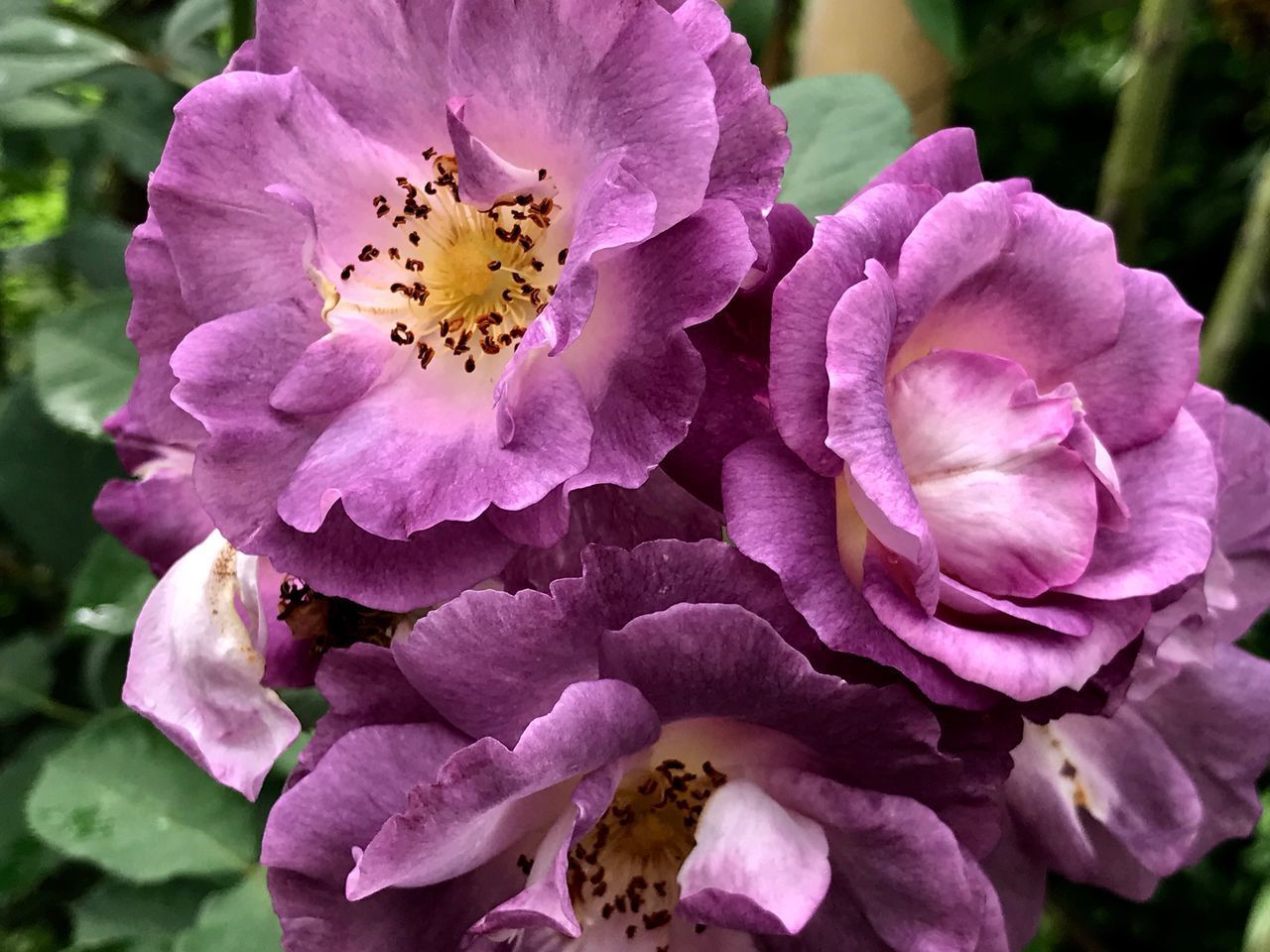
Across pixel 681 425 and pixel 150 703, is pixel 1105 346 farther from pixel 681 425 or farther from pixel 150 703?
pixel 150 703

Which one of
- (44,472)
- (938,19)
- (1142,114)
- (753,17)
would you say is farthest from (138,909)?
(1142,114)

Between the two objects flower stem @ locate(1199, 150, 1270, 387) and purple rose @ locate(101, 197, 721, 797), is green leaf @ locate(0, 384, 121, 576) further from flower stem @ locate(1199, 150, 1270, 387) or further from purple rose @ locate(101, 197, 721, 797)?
flower stem @ locate(1199, 150, 1270, 387)

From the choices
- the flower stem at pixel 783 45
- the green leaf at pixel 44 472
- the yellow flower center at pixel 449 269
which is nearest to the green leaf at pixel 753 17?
the flower stem at pixel 783 45

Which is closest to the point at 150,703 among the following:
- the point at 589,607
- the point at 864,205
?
the point at 589,607

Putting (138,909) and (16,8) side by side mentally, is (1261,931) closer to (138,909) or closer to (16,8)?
(138,909)

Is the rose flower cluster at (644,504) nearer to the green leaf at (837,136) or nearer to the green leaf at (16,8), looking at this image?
the green leaf at (837,136)

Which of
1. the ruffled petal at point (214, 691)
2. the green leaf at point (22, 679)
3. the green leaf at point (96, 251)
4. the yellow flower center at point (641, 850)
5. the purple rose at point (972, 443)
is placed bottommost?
the green leaf at point (22, 679)

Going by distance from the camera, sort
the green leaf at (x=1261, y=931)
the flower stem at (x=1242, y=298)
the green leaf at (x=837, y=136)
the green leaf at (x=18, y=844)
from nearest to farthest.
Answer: the green leaf at (x=837, y=136), the green leaf at (x=1261, y=931), the green leaf at (x=18, y=844), the flower stem at (x=1242, y=298)
